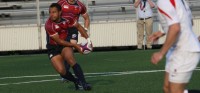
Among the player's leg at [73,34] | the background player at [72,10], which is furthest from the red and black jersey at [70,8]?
the player's leg at [73,34]

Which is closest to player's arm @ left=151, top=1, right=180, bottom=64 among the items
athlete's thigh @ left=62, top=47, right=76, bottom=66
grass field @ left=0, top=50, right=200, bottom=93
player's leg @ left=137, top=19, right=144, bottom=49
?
grass field @ left=0, top=50, right=200, bottom=93

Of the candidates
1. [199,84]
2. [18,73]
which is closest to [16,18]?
[18,73]

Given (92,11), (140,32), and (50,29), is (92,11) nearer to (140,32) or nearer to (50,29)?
(140,32)

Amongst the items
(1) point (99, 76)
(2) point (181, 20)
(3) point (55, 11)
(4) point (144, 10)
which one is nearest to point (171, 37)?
(2) point (181, 20)

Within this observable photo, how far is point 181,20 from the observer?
23.3ft

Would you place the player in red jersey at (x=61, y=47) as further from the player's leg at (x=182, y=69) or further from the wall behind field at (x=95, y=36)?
the wall behind field at (x=95, y=36)

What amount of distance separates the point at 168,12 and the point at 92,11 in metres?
19.5

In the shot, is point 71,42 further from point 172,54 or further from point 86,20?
point 172,54

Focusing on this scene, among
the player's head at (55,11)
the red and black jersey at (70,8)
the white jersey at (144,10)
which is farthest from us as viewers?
the white jersey at (144,10)

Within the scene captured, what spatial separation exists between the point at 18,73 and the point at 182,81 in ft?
31.7

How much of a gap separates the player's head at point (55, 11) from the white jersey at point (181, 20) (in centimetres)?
450

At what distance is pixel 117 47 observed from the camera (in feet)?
83.6

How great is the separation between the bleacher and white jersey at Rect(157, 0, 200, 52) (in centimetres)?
1843

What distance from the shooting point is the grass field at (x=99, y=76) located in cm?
1216
